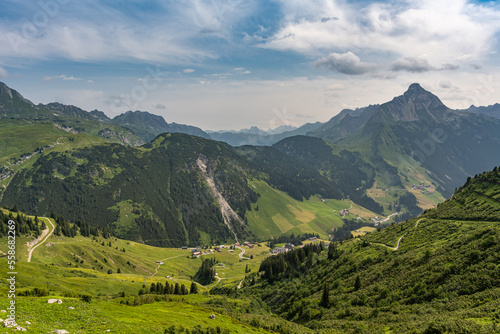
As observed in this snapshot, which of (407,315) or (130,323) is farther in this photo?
(407,315)

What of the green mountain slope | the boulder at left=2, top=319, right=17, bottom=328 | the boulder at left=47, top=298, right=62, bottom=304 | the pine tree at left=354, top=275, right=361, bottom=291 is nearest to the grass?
the boulder at left=47, top=298, right=62, bottom=304

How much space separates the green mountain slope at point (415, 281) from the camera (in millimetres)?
54469

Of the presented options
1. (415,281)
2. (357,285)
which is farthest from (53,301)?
(415,281)

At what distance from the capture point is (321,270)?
141 meters

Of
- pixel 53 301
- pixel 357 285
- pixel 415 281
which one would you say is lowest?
pixel 357 285

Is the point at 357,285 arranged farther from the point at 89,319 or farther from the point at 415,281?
the point at 89,319

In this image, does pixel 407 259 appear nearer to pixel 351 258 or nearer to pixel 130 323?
pixel 351 258

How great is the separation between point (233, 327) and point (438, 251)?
71.4m

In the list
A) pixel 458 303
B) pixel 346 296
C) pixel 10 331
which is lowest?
pixel 346 296

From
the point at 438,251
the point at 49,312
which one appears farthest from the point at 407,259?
the point at 49,312

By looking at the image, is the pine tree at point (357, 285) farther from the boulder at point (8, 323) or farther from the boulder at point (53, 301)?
the boulder at point (8, 323)

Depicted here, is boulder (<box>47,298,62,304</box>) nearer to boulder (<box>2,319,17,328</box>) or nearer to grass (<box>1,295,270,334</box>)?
grass (<box>1,295,270,334</box>)

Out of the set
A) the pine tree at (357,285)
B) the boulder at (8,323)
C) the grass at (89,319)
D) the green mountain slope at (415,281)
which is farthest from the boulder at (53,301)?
the pine tree at (357,285)

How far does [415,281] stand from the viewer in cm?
7562
